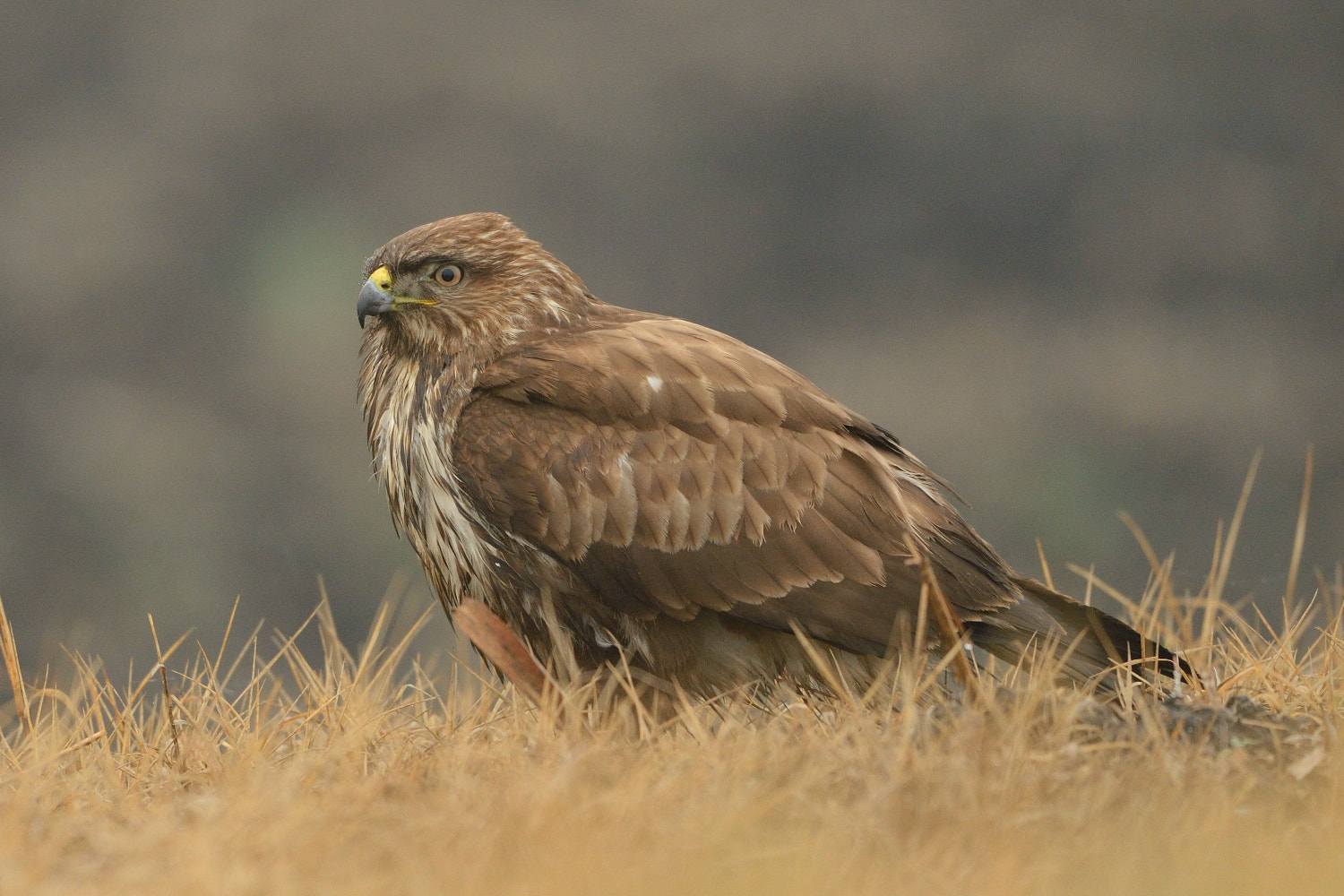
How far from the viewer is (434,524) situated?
4223 mm

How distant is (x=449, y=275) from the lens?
4578 millimetres

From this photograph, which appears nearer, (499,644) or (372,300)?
(499,644)

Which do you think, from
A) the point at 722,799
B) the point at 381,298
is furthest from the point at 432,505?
the point at 722,799

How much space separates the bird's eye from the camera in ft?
15.0

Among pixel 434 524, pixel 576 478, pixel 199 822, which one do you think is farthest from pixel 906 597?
pixel 199 822

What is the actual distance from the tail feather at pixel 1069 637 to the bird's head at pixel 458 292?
1.72 m

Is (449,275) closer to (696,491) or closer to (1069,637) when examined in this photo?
(696,491)

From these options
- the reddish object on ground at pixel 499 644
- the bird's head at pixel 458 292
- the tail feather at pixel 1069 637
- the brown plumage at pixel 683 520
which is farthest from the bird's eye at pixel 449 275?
the tail feather at pixel 1069 637

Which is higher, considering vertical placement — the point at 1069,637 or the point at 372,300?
the point at 372,300

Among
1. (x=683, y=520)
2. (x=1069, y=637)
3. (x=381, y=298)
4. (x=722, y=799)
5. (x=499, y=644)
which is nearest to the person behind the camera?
(x=722, y=799)

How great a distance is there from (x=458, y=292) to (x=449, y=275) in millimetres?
74

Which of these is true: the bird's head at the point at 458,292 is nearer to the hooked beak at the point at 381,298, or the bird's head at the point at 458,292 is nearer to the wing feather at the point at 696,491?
the hooked beak at the point at 381,298

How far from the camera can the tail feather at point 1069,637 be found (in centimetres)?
404

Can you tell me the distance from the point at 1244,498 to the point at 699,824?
97.6 inches
